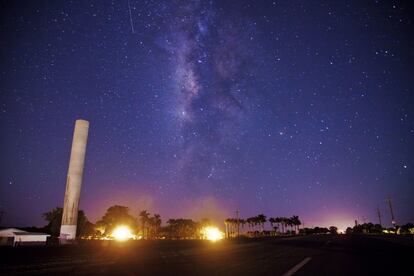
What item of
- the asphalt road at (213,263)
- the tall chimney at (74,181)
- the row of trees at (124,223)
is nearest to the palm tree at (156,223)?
the row of trees at (124,223)

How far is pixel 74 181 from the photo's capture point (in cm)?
5269

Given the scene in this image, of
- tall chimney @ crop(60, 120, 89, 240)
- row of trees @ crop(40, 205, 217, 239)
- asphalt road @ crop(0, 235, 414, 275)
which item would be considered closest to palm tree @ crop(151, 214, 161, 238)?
row of trees @ crop(40, 205, 217, 239)

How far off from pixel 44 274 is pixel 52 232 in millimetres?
82907

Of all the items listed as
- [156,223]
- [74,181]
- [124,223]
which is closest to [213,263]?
[74,181]

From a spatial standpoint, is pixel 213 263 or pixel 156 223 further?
pixel 156 223

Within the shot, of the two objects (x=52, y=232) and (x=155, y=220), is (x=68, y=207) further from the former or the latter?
(x=155, y=220)

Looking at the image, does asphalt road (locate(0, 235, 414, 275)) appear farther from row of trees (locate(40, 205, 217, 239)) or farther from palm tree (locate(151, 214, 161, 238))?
palm tree (locate(151, 214, 161, 238))

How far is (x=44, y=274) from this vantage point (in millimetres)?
10156

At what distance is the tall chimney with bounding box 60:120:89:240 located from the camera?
51219 millimetres

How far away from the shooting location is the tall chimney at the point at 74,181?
168ft

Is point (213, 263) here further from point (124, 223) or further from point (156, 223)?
point (156, 223)

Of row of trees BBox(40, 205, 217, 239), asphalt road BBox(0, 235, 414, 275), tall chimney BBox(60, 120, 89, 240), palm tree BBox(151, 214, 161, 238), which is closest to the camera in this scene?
asphalt road BBox(0, 235, 414, 275)

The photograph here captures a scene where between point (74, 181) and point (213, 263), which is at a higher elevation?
point (74, 181)

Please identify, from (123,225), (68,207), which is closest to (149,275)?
(68,207)
